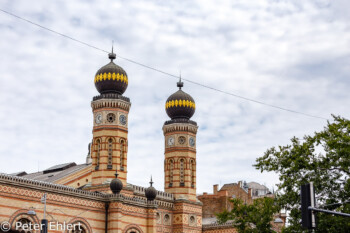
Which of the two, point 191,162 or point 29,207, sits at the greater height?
point 191,162

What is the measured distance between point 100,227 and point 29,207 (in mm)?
6400

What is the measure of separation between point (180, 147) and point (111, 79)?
10.4 meters

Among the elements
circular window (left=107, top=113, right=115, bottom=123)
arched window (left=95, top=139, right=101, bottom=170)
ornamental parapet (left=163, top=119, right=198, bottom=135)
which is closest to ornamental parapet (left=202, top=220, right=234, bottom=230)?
ornamental parapet (left=163, top=119, right=198, bottom=135)

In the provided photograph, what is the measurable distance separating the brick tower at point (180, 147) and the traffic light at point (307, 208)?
3841 centimetres

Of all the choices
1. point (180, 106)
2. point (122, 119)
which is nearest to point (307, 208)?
point (122, 119)

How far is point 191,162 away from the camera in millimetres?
54062

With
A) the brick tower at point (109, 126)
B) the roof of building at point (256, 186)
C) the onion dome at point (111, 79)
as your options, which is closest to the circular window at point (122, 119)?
the brick tower at point (109, 126)

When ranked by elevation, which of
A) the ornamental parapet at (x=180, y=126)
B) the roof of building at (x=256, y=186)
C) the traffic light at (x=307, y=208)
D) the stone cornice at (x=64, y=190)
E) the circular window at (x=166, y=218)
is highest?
the roof of building at (x=256, y=186)

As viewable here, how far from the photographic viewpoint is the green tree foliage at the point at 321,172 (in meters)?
26.4

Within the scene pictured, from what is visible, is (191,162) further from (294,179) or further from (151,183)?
(294,179)

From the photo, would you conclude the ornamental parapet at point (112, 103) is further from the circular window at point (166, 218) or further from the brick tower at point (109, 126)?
the circular window at point (166, 218)

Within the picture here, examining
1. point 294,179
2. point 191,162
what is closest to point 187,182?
point 191,162

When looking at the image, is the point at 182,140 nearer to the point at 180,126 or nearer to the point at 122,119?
the point at 180,126

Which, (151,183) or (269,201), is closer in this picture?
(269,201)
